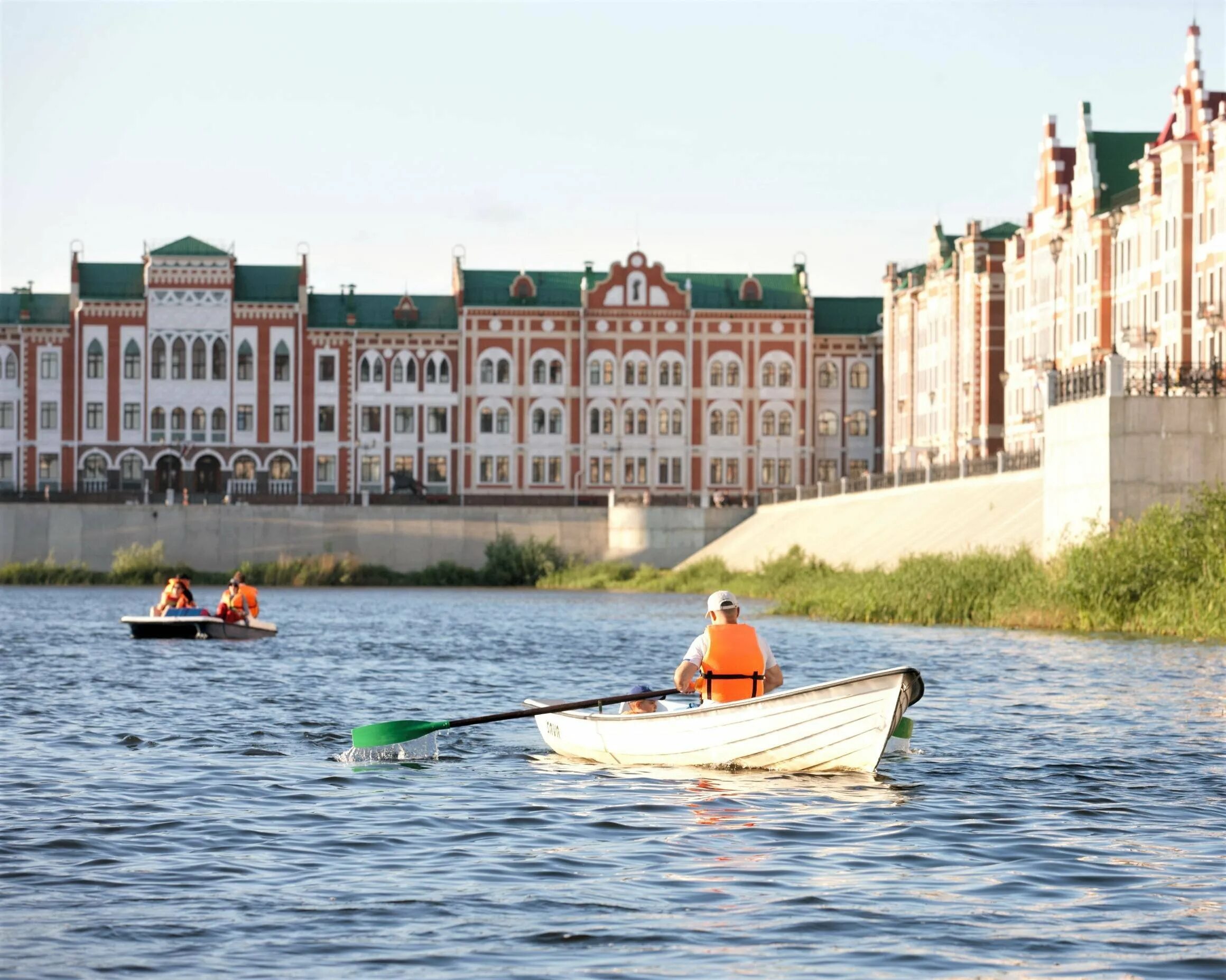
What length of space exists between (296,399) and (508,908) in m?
91.2

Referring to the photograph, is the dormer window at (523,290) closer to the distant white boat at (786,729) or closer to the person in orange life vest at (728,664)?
the distant white boat at (786,729)

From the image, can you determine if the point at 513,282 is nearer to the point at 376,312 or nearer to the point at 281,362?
the point at 376,312

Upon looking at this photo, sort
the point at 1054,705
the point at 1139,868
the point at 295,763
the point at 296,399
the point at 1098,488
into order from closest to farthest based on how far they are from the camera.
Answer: the point at 1139,868, the point at 295,763, the point at 1054,705, the point at 1098,488, the point at 296,399

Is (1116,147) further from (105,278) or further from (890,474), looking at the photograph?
(105,278)

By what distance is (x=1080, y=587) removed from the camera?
1480 inches

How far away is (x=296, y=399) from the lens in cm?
10206

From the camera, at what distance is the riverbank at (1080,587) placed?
35.8 meters

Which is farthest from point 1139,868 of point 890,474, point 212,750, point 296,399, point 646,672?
point 296,399

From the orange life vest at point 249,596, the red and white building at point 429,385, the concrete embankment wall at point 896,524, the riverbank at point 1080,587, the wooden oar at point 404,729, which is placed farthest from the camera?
the red and white building at point 429,385

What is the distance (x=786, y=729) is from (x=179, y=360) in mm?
88170

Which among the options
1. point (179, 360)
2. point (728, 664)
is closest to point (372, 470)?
point (179, 360)

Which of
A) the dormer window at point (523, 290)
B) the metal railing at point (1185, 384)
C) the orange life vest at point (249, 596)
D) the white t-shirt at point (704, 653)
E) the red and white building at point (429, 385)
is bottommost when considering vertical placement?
the orange life vest at point (249, 596)

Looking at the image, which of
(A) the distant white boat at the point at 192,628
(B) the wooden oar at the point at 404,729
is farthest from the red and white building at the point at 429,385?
(B) the wooden oar at the point at 404,729

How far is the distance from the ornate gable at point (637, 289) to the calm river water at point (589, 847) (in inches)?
3014
